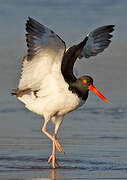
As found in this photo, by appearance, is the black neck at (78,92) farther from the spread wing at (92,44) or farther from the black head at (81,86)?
the spread wing at (92,44)

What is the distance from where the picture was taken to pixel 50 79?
11.0m

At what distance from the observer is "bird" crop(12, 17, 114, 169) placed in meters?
10.5

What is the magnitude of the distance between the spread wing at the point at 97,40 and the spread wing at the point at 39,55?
1.79 metres

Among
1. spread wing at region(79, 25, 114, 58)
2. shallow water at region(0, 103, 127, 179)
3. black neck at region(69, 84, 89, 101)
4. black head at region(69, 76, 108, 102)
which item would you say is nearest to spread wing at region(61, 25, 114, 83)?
spread wing at region(79, 25, 114, 58)

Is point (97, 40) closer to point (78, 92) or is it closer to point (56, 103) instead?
point (78, 92)

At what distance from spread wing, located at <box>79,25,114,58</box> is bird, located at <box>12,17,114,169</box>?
1132mm

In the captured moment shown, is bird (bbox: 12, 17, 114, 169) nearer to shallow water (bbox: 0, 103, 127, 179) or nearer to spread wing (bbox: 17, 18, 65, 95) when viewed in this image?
spread wing (bbox: 17, 18, 65, 95)

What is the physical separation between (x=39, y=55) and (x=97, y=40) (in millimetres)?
2293

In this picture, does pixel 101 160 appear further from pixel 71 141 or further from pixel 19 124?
pixel 19 124

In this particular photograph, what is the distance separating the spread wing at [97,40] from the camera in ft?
41.3

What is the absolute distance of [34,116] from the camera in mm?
14391

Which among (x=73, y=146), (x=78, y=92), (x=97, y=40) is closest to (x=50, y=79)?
(x=78, y=92)

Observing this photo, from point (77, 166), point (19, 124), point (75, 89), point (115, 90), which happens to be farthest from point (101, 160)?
point (115, 90)

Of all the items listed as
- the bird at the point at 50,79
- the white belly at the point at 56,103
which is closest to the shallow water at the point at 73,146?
the bird at the point at 50,79
